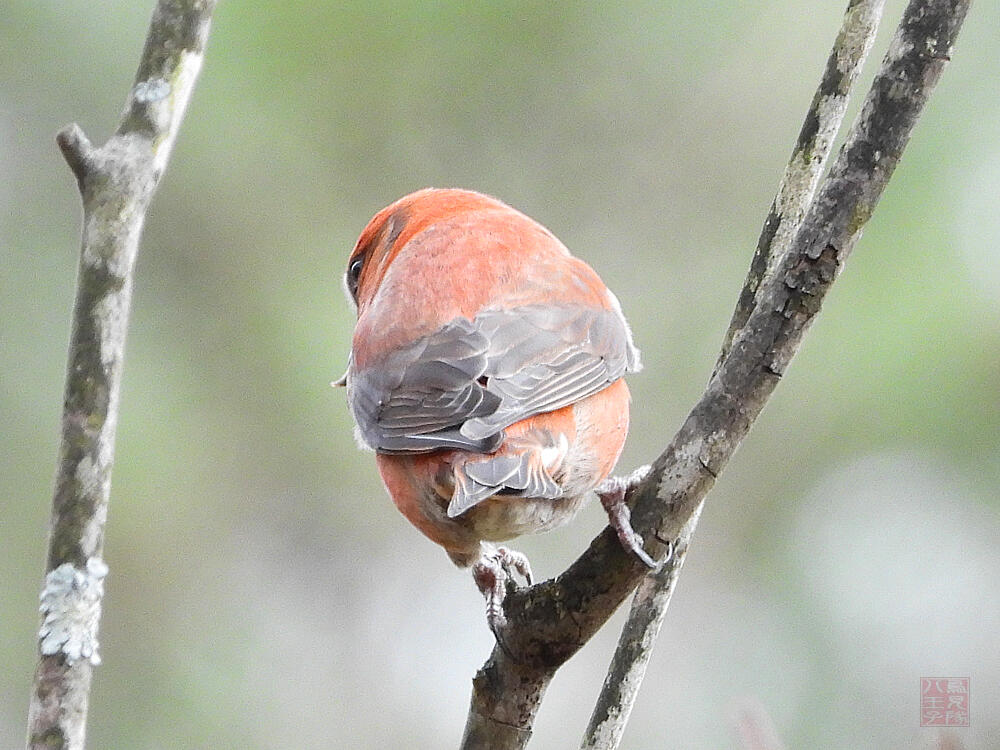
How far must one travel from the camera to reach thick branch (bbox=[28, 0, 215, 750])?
2.69 m

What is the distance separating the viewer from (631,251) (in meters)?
6.58

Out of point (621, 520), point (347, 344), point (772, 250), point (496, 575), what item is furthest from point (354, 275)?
point (621, 520)

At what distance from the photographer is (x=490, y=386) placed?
11.5 ft

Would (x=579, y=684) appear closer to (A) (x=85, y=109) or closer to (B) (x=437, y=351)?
(B) (x=437, y=351)

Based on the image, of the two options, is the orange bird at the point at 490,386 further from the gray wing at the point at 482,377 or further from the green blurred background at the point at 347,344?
the green blurred background at the point at 347,344

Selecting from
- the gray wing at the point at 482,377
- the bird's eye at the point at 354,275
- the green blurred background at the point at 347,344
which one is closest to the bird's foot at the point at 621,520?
the gray wing at the point at 482,377

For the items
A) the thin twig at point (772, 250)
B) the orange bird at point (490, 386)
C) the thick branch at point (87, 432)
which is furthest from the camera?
the orange bird at point (490, 386)

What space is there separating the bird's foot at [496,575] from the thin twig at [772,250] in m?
0.33

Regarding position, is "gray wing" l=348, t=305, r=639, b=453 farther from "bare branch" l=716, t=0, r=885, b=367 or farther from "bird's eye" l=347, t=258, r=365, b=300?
"bird's eye" l=347, t=258, r=365, b=300

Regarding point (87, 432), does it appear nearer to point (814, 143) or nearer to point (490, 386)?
point (490, 386)

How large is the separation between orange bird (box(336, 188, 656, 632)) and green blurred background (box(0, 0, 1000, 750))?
2.01 metres

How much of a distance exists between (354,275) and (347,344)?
125 centimetres

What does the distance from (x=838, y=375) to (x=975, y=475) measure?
2.67 ft

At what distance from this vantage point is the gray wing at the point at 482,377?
3.42m
